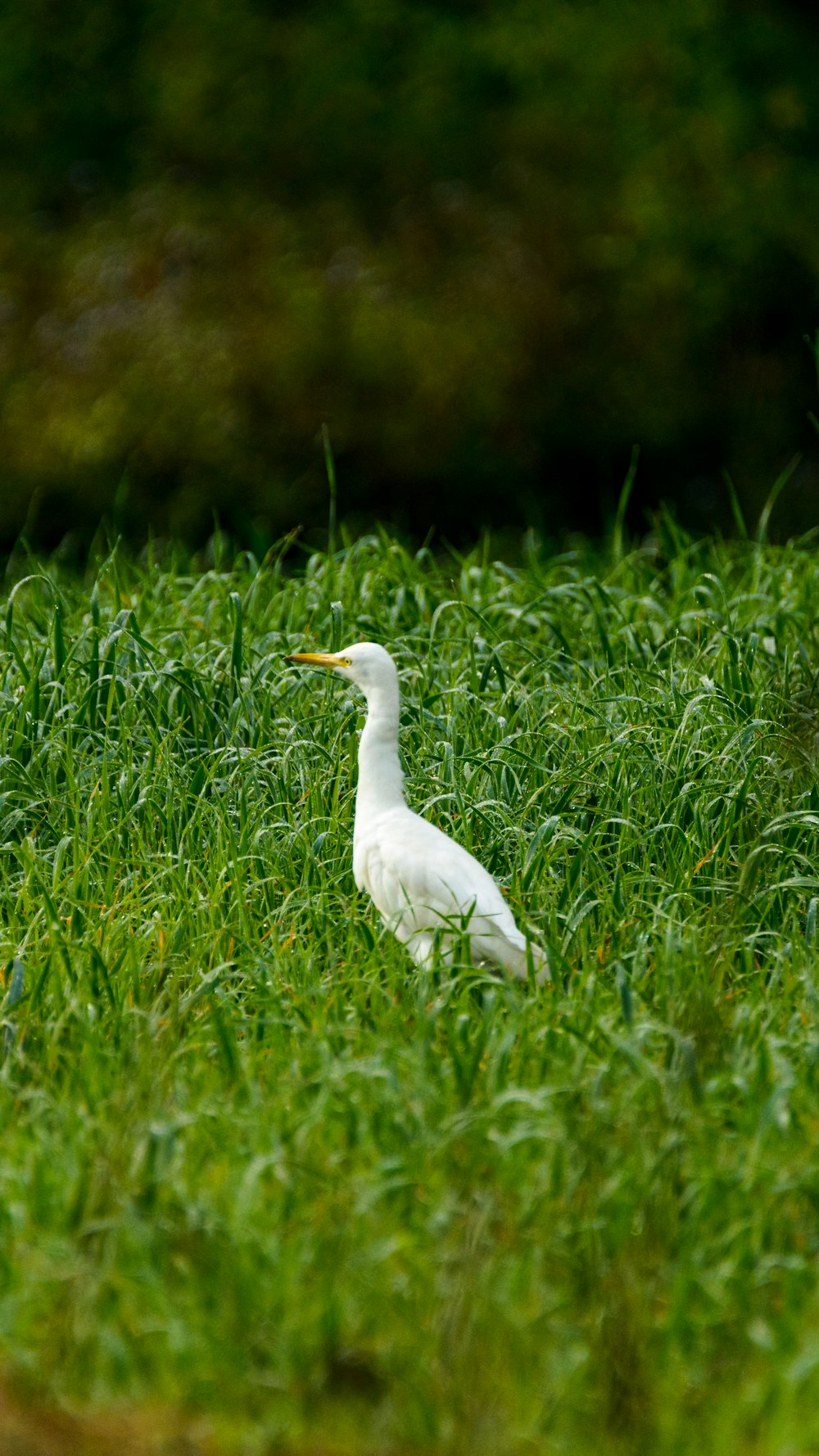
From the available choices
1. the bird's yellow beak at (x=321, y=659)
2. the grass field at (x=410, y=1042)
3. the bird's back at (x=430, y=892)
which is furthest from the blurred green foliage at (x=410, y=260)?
the bird's back at (x=430, y=892)

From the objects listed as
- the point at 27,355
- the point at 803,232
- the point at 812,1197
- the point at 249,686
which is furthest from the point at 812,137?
the point at 812,1197

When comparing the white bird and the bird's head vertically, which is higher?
the bird's head

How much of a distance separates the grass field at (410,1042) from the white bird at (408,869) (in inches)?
3.1

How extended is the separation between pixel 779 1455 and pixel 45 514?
8.48 meters

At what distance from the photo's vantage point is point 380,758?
3.80 meters

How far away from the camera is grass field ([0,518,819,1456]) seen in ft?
8.14

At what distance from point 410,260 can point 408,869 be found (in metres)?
7.07

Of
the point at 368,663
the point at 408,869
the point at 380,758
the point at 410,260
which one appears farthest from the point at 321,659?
the point at 410,260

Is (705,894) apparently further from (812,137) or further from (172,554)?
(812,137)

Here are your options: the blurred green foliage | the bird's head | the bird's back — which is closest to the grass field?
the bird's back

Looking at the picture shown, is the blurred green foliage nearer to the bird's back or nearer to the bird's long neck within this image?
the bird's long neck

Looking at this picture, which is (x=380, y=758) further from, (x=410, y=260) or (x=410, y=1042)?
(x=410, y=260)

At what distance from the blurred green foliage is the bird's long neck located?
18.3ft

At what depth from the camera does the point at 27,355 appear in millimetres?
10086
